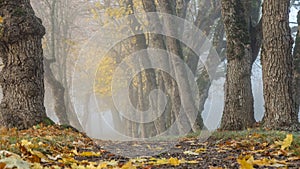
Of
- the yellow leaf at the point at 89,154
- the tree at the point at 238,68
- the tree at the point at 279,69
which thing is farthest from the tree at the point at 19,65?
the tree at the point at 279,69

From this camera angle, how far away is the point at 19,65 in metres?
9.95

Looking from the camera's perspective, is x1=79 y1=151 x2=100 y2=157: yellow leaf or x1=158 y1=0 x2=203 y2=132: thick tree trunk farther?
x1=158 y1=0 x2=203 y2=132: thick tree trunk

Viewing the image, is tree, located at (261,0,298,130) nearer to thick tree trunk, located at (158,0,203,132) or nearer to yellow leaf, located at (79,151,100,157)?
yellow leaf, located at (79,151,100,157)

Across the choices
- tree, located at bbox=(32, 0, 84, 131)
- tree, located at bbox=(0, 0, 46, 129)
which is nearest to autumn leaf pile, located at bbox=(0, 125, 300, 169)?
tree, located at bbox=(0, 0, 46, 129)

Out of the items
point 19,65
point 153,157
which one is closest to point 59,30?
point 19,65

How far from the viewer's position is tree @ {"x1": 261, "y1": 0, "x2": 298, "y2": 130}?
9.26 meters

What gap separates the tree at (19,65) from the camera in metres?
9.76

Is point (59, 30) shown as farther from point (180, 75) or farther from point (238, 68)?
point (238, 68)

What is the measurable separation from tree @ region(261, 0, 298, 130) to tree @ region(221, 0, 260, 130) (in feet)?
5.12

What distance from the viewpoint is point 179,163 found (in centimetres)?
496

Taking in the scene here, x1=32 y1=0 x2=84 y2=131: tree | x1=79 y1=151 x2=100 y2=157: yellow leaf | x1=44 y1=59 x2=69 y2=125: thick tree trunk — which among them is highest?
x1=32 y1=0 x2=84 y2=131: tree

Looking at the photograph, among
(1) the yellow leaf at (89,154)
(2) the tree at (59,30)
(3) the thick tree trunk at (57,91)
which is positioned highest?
(2) the tree at (59,30)

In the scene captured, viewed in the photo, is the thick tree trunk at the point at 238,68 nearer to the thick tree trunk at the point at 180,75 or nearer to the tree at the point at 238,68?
the tree at the point at 238,68

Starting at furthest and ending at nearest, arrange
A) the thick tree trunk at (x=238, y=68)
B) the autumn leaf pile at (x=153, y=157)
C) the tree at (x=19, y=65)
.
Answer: the thick tree trunk at (x=238, y=68)
the tree at (x=19, y=65)
the autumn leaf pile at (x=153, y=157)
